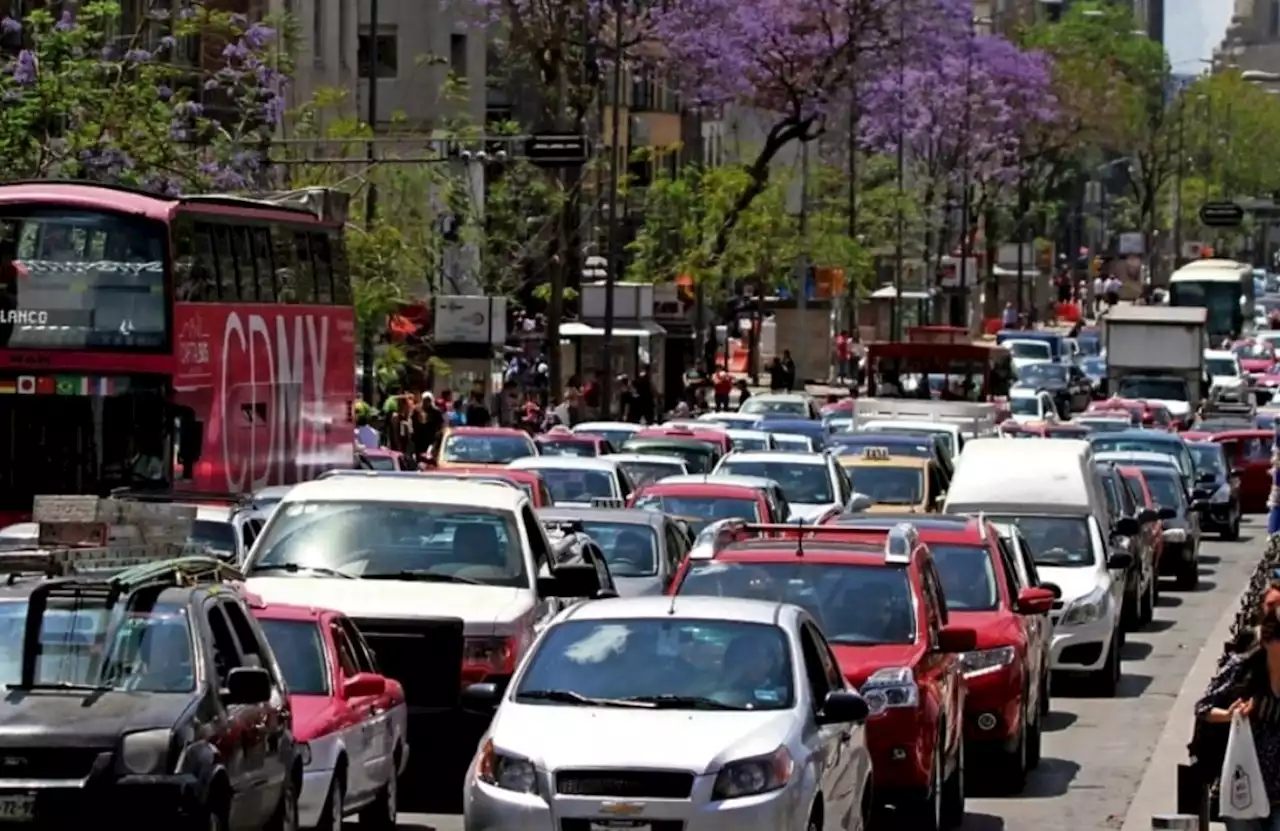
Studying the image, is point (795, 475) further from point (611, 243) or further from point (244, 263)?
point (611, 243)

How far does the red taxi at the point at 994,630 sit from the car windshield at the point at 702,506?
675 centimetres

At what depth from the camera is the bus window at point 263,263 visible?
32906 millimetres

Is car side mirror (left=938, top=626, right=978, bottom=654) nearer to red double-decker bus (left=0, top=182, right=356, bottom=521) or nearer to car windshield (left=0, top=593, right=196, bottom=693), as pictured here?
car windshield (left=0, top=593, right=196, bottom=693)

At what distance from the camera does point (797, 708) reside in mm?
14664

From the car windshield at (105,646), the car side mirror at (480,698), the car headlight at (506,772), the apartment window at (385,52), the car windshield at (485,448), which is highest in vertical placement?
the apartment window at (385,52)

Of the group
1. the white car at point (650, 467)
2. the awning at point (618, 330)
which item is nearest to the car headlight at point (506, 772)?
the white car at point (650, 467)

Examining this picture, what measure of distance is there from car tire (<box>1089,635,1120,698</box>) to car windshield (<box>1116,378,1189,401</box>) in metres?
44.8

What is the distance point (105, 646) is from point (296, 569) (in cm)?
581

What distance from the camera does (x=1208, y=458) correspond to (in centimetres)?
5078

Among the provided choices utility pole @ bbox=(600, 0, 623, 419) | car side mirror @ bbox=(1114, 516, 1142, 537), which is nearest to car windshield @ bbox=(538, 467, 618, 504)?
car side mirror @ bbox=(1114, 516, 1142, 537)

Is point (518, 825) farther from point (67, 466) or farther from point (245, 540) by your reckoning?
point (67, 466)

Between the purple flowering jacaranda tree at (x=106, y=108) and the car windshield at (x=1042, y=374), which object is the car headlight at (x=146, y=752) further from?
the car windshield at (x=1042, y=374)

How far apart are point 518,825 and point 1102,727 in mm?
11650

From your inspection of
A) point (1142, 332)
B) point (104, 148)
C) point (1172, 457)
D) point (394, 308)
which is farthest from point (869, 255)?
point (104, 148)
